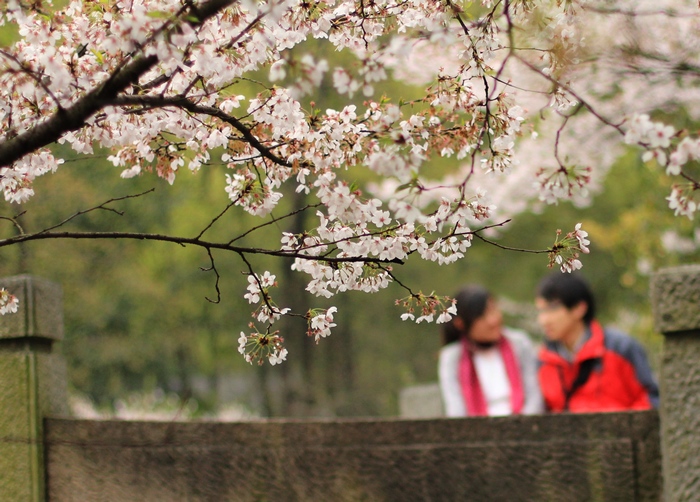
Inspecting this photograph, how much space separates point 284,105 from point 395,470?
244cm

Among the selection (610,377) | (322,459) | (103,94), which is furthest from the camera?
(610,377)

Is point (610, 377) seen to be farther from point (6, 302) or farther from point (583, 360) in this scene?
point (6, 302)

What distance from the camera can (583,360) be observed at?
5.73 meters

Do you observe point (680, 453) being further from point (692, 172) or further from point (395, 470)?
point (692, 172)

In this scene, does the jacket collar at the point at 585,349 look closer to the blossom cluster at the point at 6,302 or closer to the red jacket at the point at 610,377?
the red jacket at the point at 610,377

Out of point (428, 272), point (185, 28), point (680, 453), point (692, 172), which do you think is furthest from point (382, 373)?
point (185, 28)

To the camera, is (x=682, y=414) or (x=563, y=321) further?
(x=563, y=321)

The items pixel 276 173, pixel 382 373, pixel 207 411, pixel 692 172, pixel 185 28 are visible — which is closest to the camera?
pixel 185 28

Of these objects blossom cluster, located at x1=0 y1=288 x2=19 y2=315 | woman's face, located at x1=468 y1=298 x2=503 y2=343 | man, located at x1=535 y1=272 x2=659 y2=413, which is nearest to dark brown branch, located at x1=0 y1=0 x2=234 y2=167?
blossom cluster, located at x1=0 y1=288 x2=19 y2=315

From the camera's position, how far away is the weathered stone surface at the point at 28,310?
4.39 m

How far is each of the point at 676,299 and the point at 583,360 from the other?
1804 mm

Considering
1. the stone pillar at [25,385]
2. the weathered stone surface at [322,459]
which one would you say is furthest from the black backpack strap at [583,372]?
the stone pillar at [25,385]

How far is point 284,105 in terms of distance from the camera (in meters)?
2.84

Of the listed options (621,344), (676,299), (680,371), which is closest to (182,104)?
(676,299)
